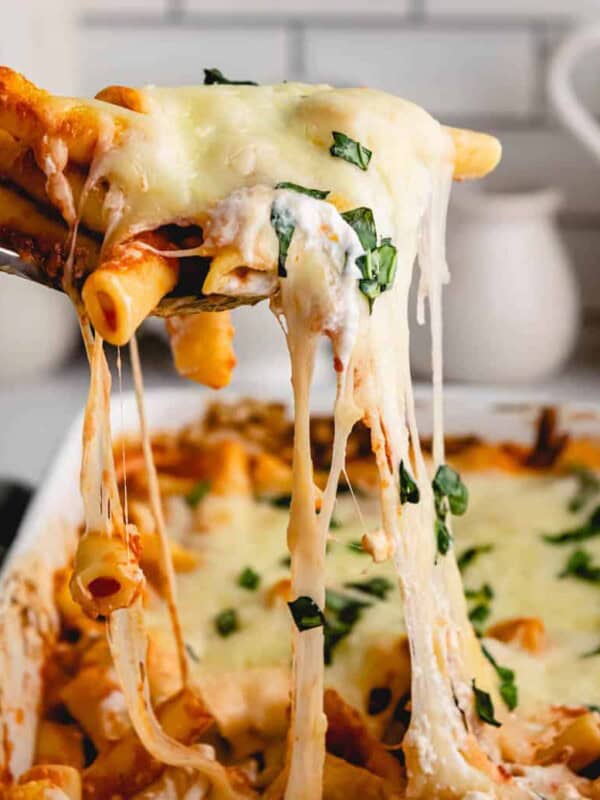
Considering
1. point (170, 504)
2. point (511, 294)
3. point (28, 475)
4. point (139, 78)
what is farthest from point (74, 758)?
point (139, 78)

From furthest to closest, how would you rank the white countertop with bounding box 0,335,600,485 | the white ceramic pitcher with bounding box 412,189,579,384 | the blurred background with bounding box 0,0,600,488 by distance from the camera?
the blurred background with bounding box 0,0,600,488 < the white ceramic pitcher with bounding box 412,189,579,384 < the white countertop with bounding box 0,335,600,485

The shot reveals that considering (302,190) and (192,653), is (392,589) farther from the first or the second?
(302,190)

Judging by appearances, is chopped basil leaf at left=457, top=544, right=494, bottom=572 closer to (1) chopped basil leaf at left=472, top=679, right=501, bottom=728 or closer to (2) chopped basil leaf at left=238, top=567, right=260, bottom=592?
(2) chopped basil leaf at left=238, top=567, right=260, bottom=592

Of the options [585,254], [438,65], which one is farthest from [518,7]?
[585,254]

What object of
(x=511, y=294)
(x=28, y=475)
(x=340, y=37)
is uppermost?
(x=340, y=37)

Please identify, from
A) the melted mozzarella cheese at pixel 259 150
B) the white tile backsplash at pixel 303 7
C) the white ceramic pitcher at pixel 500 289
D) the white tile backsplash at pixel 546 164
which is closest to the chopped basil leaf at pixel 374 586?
the melted mozzarella cheese at pixel 259 150

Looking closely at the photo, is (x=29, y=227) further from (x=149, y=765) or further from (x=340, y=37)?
(x=340, y=37)

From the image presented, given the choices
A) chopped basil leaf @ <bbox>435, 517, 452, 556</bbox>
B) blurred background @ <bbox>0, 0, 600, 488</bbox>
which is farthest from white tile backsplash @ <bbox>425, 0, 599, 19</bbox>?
chopped basil leaf @ <bbox>435, 517, 452, 556</bbox>
